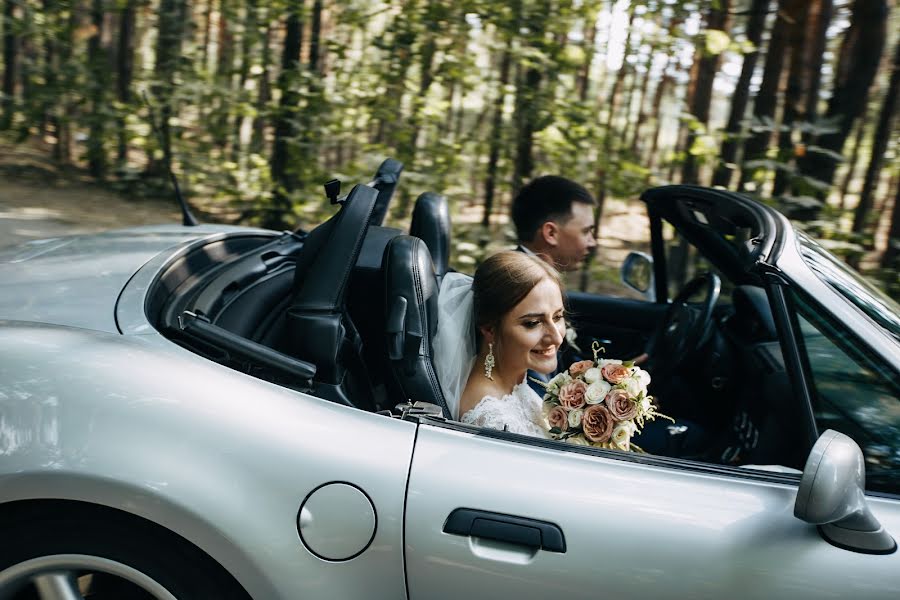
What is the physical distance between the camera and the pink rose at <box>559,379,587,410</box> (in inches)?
83.1

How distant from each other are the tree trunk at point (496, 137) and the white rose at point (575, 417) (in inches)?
186

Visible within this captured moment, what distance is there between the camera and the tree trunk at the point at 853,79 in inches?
233

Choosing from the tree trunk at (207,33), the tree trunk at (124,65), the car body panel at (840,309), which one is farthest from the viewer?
the tree trunk at (124,65)

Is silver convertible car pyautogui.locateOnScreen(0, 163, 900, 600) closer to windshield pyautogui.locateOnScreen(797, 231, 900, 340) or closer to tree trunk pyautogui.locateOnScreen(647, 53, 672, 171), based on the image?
windshield pyautogui.locateOnScreen(797, 231, 900, 340)

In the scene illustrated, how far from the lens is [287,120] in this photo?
22.4 ft

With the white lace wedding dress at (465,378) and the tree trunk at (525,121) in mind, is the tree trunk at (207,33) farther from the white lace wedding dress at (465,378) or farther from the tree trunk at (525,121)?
the white lace wedding dress at (465,378)

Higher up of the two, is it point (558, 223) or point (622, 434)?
point (558, 223)

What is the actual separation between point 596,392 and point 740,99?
5.28 metres

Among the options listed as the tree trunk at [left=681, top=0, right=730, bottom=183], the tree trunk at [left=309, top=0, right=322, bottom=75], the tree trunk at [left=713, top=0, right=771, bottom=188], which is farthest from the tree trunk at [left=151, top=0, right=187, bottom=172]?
the tree trunk at [left=713, top=0, right=771, bottom=188]

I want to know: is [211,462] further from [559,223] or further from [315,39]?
[315,39]

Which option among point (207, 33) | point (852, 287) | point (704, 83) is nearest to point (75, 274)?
point (852, 287)

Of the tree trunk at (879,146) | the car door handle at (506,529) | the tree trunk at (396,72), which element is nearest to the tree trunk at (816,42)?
the tree trunk at (879,146)

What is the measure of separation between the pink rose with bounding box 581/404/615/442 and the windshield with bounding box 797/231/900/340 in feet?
2.06

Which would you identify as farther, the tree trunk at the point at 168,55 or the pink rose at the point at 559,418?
the tree trunk at the point at 168,55
